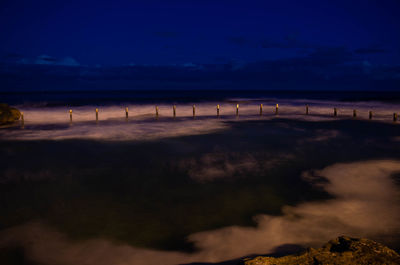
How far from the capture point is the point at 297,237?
7059 mm

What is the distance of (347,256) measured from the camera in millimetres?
4172

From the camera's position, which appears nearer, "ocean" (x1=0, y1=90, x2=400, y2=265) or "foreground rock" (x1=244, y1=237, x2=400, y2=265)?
"foreground rock" (x1=244, y1=237, x2=400, y2=265)

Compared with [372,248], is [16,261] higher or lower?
lower

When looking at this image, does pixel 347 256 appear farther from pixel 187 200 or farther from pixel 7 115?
pixel 7 115

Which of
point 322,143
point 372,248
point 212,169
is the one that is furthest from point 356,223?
point 322,143

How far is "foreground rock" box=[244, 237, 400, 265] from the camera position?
4.05 metres

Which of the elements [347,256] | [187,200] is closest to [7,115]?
[187,200]

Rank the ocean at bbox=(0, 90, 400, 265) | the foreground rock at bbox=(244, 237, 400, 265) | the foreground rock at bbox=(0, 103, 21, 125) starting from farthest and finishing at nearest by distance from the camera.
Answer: the foreground rock at bbox=(0, 103, 21, 125), the ocean at bbox=(0, 90, 400, 265), the foreground rock at bbox=(244, 237, 400, 265)

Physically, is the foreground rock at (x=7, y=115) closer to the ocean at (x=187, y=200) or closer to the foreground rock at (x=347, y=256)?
the ocean at (x=187, y=200)

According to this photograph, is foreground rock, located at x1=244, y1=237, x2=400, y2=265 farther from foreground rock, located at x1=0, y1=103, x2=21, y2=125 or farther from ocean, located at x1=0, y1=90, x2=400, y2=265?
foreground rock, located at x1=0, y1=103, x2=21, y2=125

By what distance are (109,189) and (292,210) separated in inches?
259

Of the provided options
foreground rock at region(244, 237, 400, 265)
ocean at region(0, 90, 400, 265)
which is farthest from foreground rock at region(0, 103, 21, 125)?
foreground rock at region(244, 237, 400, 265)

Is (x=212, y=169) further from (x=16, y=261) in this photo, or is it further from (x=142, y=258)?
(x=16, y=261)

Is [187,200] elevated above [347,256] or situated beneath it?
situated beneath
